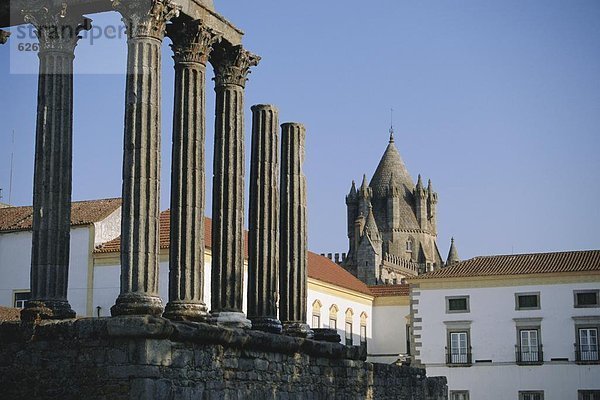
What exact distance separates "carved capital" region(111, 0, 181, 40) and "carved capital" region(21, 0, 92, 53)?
979mm

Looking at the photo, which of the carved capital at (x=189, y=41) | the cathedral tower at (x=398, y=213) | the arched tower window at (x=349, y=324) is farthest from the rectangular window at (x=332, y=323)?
the cathedral tower at (x=398, y=213)

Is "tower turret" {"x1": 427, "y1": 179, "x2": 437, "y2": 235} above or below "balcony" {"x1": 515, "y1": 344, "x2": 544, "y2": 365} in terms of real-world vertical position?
above

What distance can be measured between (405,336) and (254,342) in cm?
4559

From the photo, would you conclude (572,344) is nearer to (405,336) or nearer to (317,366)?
(405,336)

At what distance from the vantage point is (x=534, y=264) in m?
51.6

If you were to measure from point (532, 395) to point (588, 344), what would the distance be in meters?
3.58

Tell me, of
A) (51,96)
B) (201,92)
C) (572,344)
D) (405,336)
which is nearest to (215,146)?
(201,92)

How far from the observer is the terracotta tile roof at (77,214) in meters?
39.4

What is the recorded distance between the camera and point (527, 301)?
50625mm

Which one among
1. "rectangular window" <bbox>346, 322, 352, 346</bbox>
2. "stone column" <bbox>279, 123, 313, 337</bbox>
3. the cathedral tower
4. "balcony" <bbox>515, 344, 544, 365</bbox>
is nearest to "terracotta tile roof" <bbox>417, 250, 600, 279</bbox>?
"balcony" <bbox>515, 344, 544, 365</bbox>

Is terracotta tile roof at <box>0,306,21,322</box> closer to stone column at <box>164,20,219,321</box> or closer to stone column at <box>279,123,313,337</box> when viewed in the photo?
stone column at <box>279,123,313,337</box>

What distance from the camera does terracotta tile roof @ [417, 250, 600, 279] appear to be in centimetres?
5038

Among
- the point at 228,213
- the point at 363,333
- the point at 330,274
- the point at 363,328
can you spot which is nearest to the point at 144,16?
the point at 228,213

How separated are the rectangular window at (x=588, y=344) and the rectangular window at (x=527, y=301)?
2411 mm
